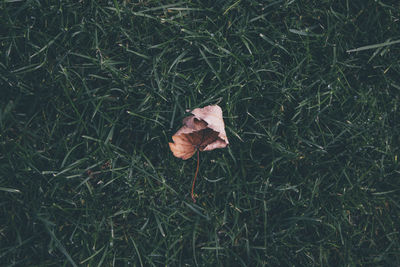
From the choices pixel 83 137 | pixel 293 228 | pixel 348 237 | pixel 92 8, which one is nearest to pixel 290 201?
pixel 293 228

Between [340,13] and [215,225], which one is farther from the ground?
[340,13]

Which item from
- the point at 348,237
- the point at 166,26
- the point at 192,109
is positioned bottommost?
the point at 348,237

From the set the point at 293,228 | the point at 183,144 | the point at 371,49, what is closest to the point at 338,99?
the point at 371,49

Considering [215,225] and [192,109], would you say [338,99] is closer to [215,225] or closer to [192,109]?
[192,109]

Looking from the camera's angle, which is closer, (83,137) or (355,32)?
(83,137)
